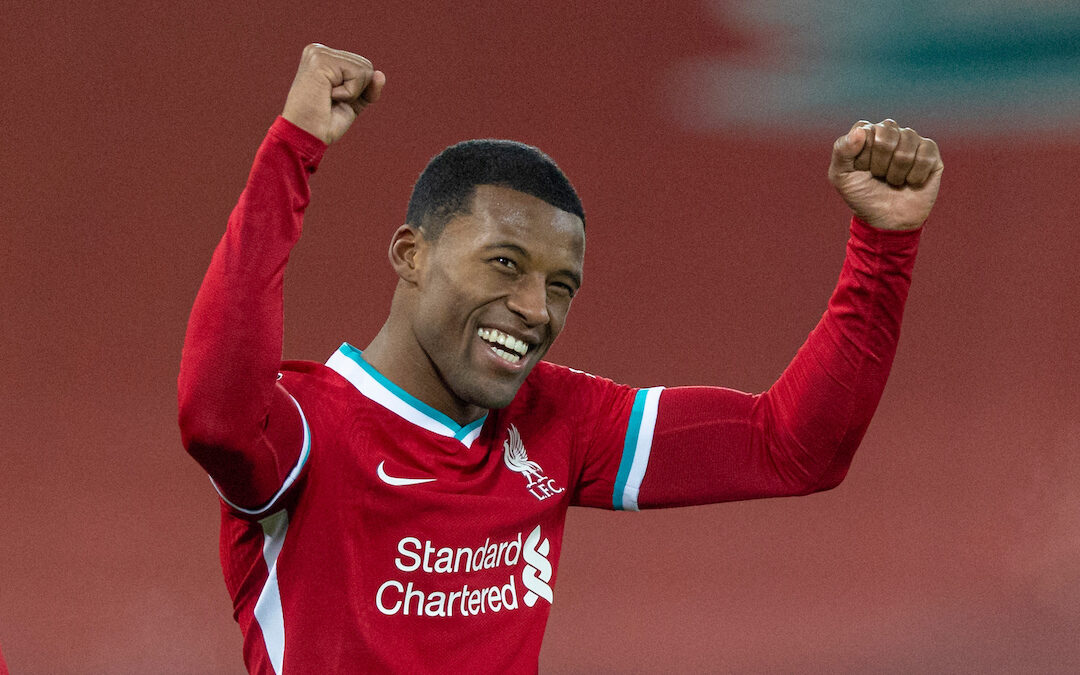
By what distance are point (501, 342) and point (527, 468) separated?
149 millimetres

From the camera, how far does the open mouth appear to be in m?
1.02

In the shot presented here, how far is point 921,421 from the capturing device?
2.10 m

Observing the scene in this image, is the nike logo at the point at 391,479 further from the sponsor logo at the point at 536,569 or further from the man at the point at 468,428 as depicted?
the sponsor logo at the point at 536,569

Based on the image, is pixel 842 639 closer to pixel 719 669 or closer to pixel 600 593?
pixel 719 669

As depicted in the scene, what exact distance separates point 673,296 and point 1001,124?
28.7 inches

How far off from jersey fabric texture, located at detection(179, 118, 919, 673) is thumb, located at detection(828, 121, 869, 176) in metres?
0.06

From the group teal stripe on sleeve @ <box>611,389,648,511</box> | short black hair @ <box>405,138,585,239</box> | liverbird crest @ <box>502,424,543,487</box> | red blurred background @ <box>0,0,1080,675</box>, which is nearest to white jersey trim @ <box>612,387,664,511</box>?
teal stripe on sleeve @ <box>611,389,648,511</box>

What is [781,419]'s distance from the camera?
1.13 meters

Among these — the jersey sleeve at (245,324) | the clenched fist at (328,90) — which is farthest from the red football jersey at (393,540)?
the clenched fist at (328,90)

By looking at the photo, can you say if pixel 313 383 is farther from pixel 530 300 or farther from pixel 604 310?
pixel 604 310

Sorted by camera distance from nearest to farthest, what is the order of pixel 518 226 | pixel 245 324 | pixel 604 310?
pixel 245 324 < pixel 518 226 < pixel 604 310

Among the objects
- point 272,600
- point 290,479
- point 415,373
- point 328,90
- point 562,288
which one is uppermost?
point 328,90

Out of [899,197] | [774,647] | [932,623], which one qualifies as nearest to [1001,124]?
[932,623]

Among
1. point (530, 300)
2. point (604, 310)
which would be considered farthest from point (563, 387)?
point (604, 310)
